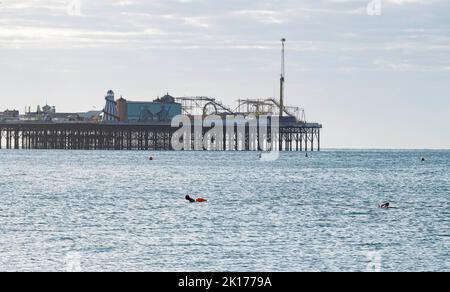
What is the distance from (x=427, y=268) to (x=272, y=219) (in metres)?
19.8

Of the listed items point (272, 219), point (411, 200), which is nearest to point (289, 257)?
point (272, 219)

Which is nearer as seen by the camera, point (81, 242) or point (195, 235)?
point (81, 242)

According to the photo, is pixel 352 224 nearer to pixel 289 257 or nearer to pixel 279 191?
pixel 289 257

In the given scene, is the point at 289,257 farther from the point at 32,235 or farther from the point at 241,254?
the point at 32,235

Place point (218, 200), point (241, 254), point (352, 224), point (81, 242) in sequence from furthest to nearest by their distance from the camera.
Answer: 1. point (218, 200)
2. point (352, 224)
3. point (81, 242)
4. point (241, 254)

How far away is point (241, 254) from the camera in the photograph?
1575 inches

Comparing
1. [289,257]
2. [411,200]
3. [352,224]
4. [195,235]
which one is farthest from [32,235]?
[411,200]

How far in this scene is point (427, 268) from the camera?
1476 inches

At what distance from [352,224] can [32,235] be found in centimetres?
1723
